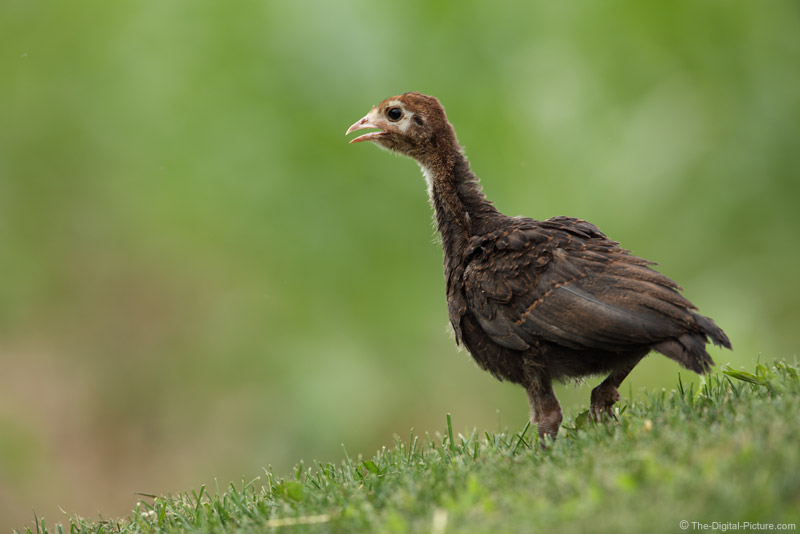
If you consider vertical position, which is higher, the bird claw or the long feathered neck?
the long feathered neck

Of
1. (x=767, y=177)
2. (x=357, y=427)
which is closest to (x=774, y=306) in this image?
(x=767, y=177)

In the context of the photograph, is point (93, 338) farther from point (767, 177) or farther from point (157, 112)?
point (767, 177)

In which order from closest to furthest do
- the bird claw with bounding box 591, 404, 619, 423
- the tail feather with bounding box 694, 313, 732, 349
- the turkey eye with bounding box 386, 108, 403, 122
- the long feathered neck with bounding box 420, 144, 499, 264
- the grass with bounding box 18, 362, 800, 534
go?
the grass with bounding box 18, 362, 800, 534
the tail feather with bounding box 694, 313, 732, 349
the bird claw with bounding box 591, 404, 619, 423
the long feathered neck with bounding box 420, 144, 499, 264
the turkey eye with bounding box 386, 108, 403, 122

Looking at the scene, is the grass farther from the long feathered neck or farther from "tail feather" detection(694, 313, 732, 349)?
the long feathered neck

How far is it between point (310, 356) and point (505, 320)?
5.25 metres

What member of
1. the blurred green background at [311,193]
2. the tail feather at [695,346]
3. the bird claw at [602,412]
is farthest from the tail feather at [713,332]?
the blurred green background at [311,193]

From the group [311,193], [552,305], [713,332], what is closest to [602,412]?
[552,305]

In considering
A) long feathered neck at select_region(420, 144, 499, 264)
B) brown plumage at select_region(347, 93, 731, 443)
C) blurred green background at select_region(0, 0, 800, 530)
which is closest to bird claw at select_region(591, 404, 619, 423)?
brown plumage at select_region(347, 93, 731, 443)

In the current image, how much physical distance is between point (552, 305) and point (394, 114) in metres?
2.01

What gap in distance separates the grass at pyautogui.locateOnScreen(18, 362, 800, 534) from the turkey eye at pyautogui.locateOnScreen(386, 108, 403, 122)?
2.24 meters

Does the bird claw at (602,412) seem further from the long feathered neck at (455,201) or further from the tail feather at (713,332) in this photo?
the long feathered neck at (455,201)

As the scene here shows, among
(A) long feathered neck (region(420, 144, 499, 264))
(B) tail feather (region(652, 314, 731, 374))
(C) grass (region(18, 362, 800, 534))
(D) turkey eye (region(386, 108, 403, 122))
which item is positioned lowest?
(C) grass (region(18, 362, 800, 534))

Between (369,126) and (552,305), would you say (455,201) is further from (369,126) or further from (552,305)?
(552,305)

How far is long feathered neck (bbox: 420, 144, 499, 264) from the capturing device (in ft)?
19.4
